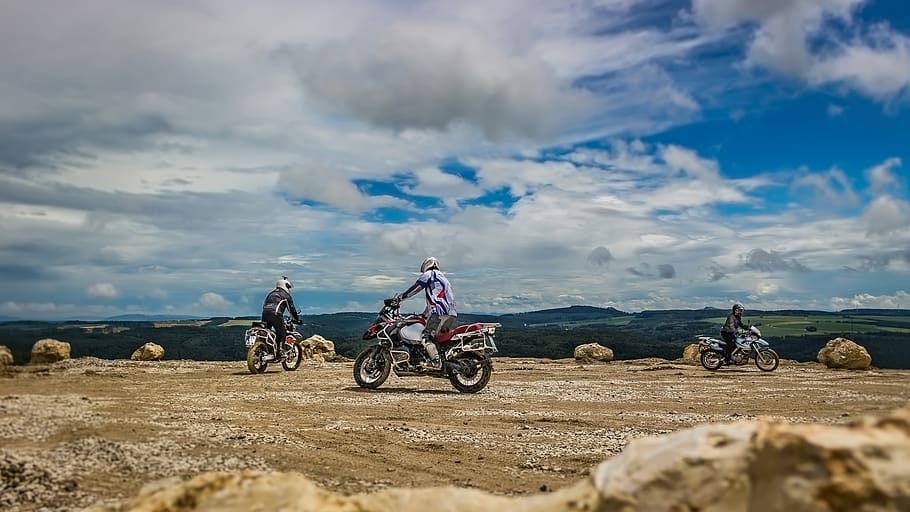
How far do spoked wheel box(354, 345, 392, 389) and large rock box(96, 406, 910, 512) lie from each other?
36.9 feet

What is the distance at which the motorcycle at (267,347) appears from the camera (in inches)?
777

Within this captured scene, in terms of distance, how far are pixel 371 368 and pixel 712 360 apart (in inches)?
592

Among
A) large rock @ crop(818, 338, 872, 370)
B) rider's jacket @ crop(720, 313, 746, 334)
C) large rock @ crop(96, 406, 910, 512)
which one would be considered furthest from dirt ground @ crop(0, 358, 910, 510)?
large rock @ crop(818, 338, 872, 370)

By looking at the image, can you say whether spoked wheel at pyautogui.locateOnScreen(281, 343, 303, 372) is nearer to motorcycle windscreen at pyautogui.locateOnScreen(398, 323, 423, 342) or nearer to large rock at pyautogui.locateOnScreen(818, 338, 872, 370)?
motorcycle windscreen at pyautogui.locateOnScreen(398, 323, 423, 342)

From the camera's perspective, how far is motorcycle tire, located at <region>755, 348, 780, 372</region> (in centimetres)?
2472

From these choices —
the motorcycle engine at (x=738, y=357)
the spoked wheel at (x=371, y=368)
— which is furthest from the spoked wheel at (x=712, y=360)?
the spoked wheel at (x=371, y=368)

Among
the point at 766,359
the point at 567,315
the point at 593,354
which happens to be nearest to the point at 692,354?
the point at 593,354

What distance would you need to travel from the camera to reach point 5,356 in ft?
20.0

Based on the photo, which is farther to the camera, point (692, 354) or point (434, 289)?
point (692, 354)

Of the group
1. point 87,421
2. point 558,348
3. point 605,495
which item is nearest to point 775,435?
point 605,495

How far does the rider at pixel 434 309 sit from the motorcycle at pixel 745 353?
1410 centimetres

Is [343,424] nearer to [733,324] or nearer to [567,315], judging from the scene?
[733,324]

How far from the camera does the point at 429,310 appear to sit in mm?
15000

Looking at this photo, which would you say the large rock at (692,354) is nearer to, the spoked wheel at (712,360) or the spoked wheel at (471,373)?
the spoked wheel at (712,360)
